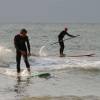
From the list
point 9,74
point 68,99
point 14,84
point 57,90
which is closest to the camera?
point 68,99

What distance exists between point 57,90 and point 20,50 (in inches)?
139

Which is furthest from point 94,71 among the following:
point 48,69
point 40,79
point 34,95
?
point 34,95

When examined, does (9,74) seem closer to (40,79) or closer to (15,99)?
(40,79)

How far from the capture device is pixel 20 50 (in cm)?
1581

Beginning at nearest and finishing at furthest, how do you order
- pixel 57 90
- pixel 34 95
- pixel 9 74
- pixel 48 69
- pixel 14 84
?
pixel 34 95
pixel 57 90
pixel 14 84
pixel 9 74
pixel 48 69

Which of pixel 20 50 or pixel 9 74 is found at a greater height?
pixel 20 50

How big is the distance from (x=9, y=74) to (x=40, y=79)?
2.04 metres

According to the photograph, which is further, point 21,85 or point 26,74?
point 26,74

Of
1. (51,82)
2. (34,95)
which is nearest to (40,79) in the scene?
(51,82)

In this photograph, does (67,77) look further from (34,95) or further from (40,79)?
(34,95)

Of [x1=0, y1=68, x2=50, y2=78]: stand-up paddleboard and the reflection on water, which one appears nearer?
the reflection on water

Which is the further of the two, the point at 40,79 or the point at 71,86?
the point at 40,79

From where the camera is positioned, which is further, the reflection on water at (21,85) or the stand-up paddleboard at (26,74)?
Answer: the stand-up paddleboard at (26,74)

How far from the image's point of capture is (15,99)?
11.3 metres
